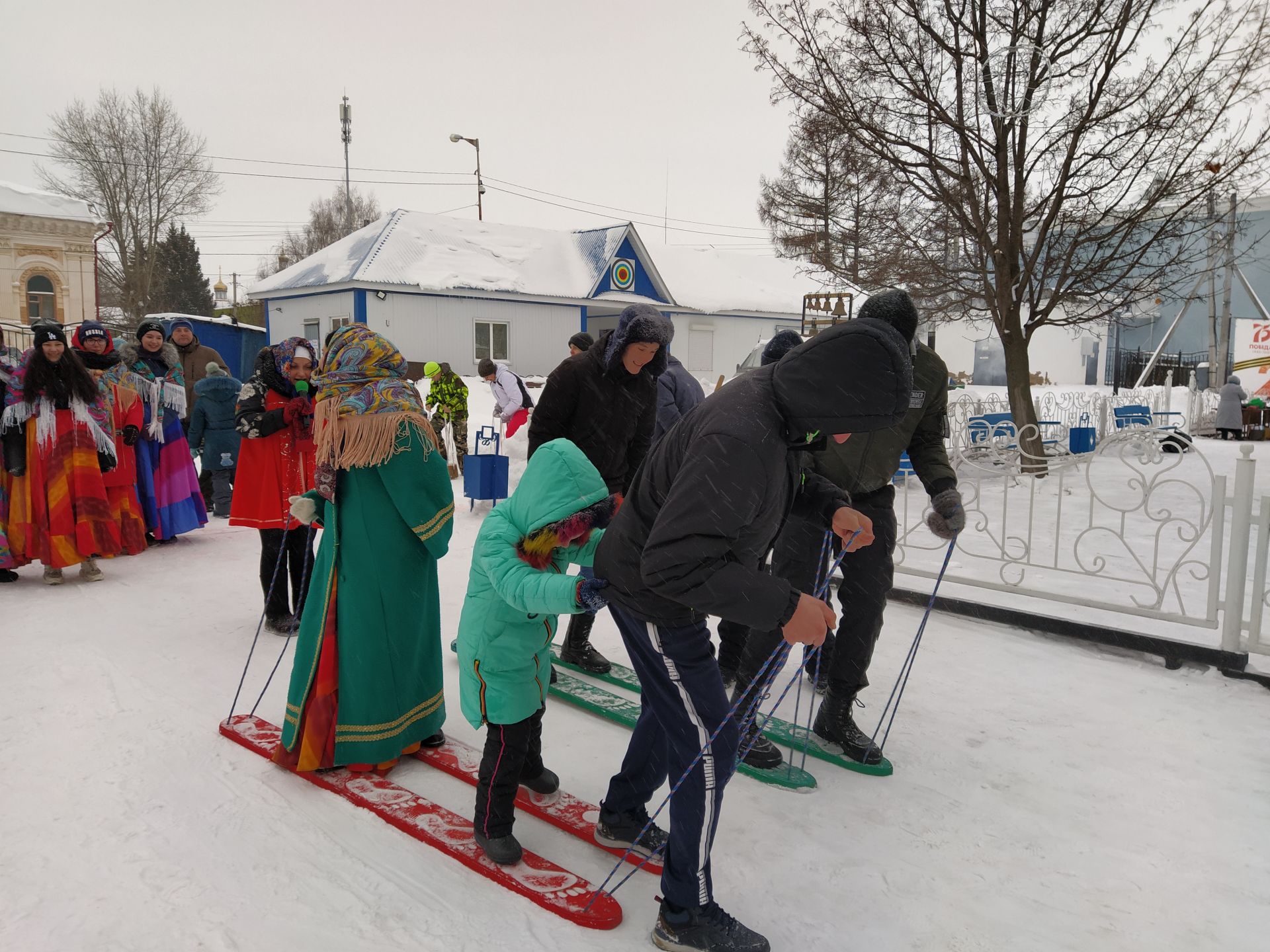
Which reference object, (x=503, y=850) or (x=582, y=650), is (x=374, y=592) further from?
(x=582, y=650)

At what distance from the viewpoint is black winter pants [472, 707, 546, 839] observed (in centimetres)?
272

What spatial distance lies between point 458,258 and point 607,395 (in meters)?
19.9

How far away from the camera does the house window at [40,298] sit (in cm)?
3034

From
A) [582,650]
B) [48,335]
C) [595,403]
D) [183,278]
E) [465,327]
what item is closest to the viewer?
[595,403]

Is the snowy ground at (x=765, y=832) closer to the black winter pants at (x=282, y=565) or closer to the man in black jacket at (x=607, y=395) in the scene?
the black winter pants at (x=282, y=565)

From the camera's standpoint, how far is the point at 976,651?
498 centimetres

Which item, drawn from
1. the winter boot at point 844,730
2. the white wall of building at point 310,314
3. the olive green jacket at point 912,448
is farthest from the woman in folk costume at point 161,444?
the white wall of building at point 310,314

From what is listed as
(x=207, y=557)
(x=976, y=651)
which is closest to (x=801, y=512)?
(x=976, y=651)

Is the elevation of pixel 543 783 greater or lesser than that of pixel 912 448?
lesser

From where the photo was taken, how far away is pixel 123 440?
688 cm

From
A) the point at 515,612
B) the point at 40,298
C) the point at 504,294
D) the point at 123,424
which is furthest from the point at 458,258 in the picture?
the point at 515,612

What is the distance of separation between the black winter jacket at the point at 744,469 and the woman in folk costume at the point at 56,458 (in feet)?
18.3

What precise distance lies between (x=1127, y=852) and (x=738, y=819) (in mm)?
1329

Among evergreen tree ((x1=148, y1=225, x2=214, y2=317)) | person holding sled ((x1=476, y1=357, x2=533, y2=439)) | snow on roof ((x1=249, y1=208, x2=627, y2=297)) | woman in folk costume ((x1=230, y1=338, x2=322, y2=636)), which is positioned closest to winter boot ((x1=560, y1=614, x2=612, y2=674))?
woman in folk costume ((x1=230, y1=338, x2=322, y2=636))
